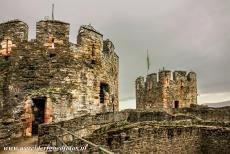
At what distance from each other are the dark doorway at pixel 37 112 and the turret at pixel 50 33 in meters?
2.77

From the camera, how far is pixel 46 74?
628 inches

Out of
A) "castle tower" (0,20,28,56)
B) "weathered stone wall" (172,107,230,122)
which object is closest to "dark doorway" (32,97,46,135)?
"castle tower" (0,20,28,56)

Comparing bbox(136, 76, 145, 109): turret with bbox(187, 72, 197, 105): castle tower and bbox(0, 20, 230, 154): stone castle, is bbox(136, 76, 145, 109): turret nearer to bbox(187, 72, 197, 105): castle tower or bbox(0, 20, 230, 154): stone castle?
bbox(187, 72, 197, 105): castle tower

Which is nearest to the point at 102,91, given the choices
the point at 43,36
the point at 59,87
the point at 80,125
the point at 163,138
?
the point at 59,87

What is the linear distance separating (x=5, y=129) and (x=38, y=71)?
123 inches

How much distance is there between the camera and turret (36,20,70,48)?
1622 centimetres

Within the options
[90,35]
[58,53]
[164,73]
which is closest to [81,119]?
[58,53]

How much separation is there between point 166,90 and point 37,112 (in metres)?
16.1

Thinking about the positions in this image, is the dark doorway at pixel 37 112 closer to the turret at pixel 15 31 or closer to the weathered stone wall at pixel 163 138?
the turret at pixel 15 31

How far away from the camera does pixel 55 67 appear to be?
53.0 ft

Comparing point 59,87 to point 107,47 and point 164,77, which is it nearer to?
point 107,47

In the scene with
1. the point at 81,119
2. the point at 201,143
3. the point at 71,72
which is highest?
the point at 71,72

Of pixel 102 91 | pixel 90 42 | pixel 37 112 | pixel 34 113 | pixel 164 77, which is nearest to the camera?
pixel 34 113

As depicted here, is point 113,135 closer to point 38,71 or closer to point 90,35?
point 38,71
